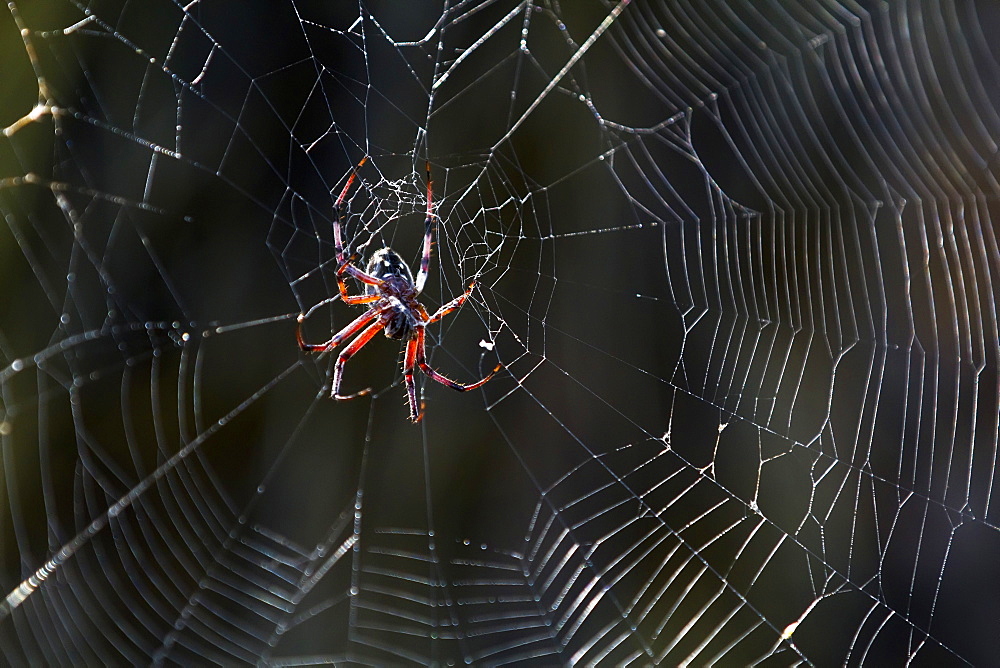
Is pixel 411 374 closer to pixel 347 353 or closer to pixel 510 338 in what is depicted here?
pixel 347 353

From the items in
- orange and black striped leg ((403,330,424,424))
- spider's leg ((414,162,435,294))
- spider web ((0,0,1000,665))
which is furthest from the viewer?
orange and black striped leg ((403,330,424,424))

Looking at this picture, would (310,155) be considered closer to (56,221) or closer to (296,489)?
(56,221)

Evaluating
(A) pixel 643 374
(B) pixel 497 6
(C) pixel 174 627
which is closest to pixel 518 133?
(B) pixel 497 6

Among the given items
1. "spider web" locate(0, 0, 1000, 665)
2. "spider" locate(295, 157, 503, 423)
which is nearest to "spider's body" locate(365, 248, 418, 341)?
"spider" locate(295, 157, 503, 423)

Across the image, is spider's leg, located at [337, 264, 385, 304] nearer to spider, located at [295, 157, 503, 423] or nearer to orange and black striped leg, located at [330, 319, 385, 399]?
spider, located at [295, 157, 503, 423]

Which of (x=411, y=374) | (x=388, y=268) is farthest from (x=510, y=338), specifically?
(x=388, y=268)

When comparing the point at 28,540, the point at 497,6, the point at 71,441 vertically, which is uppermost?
the point at 497,6
